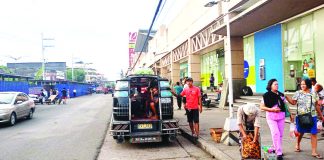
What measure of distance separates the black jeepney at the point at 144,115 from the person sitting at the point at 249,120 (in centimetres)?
308

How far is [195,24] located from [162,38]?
1928cm

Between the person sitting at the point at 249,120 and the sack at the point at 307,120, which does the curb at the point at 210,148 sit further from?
the sack at the point at 307,120

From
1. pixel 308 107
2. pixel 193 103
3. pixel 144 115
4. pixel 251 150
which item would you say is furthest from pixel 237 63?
pixel 251 150

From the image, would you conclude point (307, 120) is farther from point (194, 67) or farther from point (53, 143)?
point (194, 67)

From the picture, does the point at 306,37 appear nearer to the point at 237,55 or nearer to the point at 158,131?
the point at 237,55

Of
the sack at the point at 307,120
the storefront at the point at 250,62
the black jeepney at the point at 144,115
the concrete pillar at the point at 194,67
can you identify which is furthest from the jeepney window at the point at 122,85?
the concrete pillar at the point at 194,67

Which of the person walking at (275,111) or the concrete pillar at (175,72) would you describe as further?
the concrete pillar at (175,72)

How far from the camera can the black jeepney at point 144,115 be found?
29.1 feet

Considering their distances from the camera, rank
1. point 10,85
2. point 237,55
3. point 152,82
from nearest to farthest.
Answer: point 152,82 → point 237,55 → point 10,85

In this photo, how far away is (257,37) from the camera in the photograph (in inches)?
747

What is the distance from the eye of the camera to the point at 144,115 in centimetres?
1026

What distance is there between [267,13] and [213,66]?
15142mm

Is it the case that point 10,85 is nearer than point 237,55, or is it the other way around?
point 237,55

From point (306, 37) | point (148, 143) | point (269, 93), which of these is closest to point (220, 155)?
point (269, 93)
